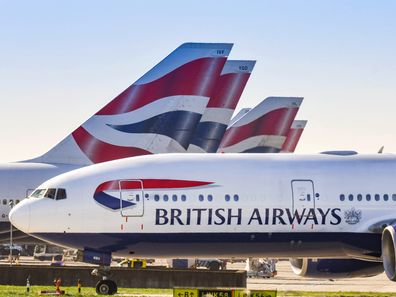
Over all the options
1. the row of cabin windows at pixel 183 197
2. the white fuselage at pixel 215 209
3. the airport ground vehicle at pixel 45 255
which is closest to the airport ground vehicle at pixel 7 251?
the airport ground vehicle at pixel 45 255

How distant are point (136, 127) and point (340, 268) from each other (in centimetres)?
1286

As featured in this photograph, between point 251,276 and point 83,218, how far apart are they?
3127cm

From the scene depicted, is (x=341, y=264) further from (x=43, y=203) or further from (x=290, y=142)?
(x=290, y=142)

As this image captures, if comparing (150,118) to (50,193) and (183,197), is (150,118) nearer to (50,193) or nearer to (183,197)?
(183,197)

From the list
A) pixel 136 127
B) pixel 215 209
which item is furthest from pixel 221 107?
pixel 215 209

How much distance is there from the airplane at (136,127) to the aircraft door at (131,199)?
11677mm

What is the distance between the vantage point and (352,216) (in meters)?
38.6

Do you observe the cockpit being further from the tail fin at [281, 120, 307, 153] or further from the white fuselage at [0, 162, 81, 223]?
the tail fin at [281, 120, 307, 153]

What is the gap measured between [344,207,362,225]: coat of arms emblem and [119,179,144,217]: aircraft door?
6981mm

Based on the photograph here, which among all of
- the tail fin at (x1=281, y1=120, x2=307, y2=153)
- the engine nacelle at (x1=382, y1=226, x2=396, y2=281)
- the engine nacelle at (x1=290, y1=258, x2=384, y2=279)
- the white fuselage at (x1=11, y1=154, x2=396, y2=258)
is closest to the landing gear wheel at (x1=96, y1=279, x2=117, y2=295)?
the white fuselage at (x1=11, y1=154, x2=396, y2=258)

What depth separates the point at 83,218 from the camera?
37.3m

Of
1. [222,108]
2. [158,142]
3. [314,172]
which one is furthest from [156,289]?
[222,108]

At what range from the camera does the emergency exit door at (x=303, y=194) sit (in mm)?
38144

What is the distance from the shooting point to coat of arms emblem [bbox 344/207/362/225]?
3853cm
